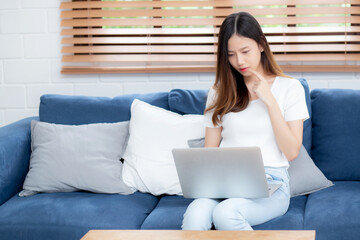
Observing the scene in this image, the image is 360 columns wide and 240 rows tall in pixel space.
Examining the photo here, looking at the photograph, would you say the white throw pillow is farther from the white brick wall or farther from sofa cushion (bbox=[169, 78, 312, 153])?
the white brick wall

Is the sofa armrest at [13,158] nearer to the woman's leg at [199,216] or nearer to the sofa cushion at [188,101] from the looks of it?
the sofa cushion at [188,101]

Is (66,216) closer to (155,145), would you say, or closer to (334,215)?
(155,145)

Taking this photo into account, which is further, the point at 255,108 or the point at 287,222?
the point at 255,108

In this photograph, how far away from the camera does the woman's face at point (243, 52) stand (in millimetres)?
2070

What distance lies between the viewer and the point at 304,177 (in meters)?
2.21

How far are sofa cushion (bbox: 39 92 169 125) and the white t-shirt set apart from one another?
23.3 inches

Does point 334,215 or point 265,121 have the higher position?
point 265,121

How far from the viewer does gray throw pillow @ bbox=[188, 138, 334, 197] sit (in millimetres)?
2197

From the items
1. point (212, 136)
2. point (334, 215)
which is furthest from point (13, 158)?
point (334, 215)

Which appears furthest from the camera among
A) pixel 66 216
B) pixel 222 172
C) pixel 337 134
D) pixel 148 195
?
pixel 337 134

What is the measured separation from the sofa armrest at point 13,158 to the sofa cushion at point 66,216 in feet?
0.43

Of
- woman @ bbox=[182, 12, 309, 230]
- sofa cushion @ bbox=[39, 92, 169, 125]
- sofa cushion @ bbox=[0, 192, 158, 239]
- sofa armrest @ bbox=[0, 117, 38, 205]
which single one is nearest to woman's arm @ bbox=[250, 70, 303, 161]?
woman @ bbox=[182, 12, 309, 230]

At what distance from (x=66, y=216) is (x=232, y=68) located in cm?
89

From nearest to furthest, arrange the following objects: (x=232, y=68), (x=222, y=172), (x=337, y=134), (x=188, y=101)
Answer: (x=222, y=172), (x=232, y=68), (x=337, y=134), (x=188, y=101)
